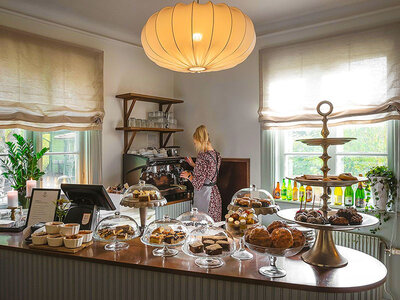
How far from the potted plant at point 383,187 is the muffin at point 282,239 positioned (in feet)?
6.12

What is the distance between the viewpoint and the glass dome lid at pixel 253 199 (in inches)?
91.6

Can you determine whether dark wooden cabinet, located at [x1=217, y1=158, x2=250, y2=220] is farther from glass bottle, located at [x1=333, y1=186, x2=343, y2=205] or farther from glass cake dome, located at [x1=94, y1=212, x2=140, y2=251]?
glass cake dome, located at [x1=94, y1=212, x2=140, y2=251]

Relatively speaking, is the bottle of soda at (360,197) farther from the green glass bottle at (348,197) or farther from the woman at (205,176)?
the woman at (205,176)

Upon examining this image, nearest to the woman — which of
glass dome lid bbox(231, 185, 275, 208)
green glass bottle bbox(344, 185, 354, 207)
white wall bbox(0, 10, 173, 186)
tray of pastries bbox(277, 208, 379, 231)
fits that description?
white wall bbox(0, 10, 173, 186)

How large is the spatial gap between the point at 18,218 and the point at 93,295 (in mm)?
1164

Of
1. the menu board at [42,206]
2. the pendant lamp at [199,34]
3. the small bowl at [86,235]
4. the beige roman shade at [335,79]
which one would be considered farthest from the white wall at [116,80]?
the pendant lamp at [199,34]

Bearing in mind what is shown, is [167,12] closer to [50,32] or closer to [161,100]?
[50,32]

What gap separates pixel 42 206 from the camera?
2566 mm

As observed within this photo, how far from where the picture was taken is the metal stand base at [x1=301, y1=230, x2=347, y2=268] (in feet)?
5.78

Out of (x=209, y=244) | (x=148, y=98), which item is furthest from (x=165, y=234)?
(x=148, y=98)

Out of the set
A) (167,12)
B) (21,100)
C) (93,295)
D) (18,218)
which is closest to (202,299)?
(93,295)

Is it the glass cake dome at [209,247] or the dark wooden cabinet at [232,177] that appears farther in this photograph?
the dark wooden cabinet at [232,177]

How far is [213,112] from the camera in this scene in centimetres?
443

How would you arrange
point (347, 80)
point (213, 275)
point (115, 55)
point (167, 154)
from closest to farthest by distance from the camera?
point (213, 275), point (347, 80), point (115, 55), point (167, 154)
